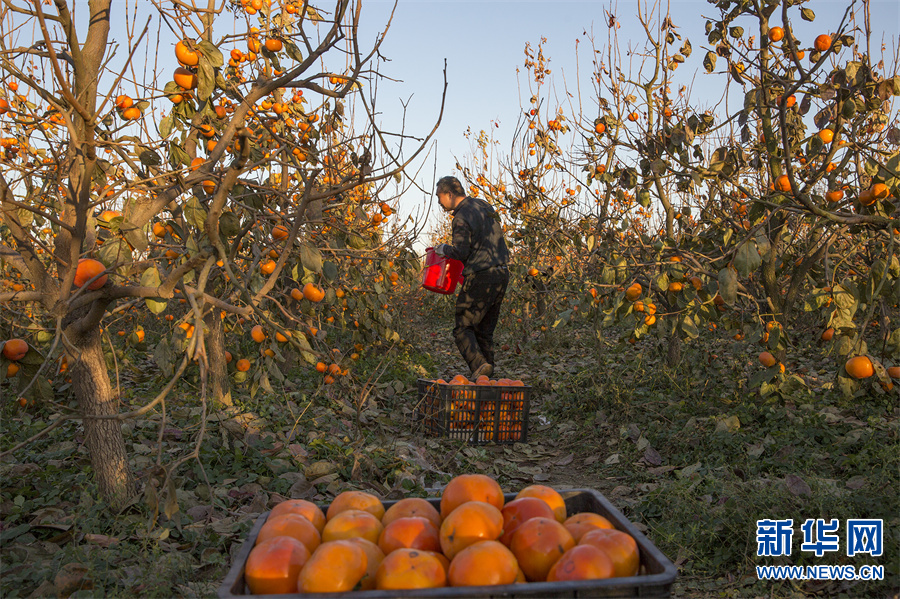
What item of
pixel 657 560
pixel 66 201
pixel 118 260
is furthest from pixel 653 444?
pixel 66 201

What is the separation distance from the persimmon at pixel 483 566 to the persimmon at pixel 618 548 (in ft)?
0.60

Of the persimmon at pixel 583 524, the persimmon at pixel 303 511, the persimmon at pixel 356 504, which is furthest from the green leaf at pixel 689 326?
the persimmon at pixel 303 511

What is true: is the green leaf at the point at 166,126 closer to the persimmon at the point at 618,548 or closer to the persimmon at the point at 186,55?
the persimmon at the point at 186,55

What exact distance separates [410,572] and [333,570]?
15 cm

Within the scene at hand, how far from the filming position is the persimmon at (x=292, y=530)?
1.32 metres

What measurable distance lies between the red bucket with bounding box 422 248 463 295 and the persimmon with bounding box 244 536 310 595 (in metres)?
3.49

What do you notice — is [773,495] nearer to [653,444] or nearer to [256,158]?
[653,444]

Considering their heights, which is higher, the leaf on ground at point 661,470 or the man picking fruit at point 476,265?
the man picking fruit at point 476,265

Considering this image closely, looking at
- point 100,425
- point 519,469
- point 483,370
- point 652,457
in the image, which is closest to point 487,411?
point 519,469

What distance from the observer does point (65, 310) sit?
1971 millimetres

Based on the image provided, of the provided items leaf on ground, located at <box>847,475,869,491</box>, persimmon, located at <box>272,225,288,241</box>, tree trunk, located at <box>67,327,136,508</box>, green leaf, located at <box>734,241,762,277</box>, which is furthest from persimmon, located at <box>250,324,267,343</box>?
leaf on ground, located at <box>847,475,869,491</box>

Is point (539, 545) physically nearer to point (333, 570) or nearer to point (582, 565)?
point (582, 565)

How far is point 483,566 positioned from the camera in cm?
114

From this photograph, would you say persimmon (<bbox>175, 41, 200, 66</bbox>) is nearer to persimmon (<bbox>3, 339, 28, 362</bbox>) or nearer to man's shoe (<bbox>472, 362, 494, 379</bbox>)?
persimmon (<bbox>3, 339, 28, 362</bbox>)
